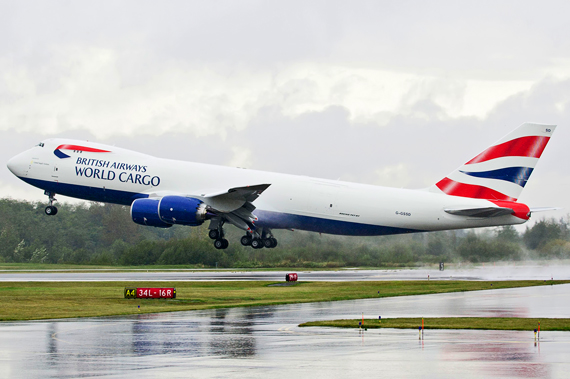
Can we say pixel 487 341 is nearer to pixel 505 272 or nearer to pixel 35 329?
pixel 35 329

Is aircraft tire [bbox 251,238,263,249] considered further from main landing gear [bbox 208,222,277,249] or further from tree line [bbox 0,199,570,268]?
tree line [bbox 0,199,570,268]

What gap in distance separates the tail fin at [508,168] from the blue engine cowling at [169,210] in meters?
17.8

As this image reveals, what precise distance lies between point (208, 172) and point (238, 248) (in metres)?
36.3

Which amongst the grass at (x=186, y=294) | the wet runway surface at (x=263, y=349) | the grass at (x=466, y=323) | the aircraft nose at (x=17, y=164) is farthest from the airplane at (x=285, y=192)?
→ the grass at (x=466, y=323)

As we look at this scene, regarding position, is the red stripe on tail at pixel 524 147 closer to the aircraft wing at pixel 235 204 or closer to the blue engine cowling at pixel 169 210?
the aircraft wing at pixel 235 204

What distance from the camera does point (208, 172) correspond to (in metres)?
52.8

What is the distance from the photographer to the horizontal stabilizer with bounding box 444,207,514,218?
159ft

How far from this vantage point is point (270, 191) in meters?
52.3

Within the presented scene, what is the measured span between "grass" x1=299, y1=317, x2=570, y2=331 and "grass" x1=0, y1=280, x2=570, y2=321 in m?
11.8

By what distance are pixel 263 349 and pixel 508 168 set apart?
3492 cm

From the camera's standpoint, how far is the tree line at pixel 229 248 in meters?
77.4

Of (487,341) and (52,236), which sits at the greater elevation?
(52,236)

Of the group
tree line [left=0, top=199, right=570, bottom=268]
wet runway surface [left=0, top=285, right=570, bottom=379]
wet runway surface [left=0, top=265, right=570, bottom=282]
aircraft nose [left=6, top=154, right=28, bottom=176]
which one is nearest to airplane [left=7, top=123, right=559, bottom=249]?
aircraft nose [left=6, top=154, right=28, bottom=176]

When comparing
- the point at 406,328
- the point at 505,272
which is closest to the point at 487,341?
the point at 406,328
